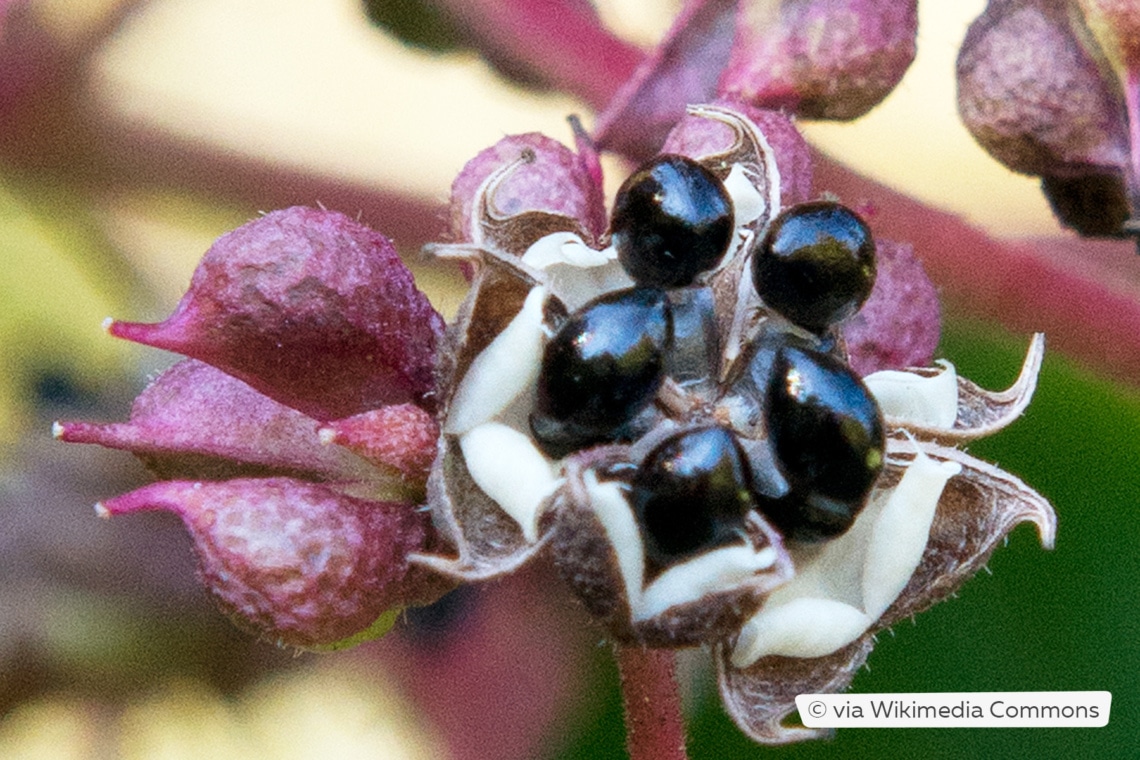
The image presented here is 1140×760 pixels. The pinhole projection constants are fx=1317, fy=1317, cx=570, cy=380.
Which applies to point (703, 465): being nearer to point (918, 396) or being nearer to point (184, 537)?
point (918, 396)

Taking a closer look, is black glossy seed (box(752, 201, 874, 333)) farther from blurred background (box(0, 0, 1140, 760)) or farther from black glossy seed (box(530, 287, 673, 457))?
blurred background (box(0, 0, 1140, 760))

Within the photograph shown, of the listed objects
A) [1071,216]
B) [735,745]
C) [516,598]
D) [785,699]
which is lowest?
[516,598]

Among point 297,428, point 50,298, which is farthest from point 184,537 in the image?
point 297,428

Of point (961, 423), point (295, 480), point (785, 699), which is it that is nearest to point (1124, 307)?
point (961, 423)

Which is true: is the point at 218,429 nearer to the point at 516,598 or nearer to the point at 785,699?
the point at 785,699

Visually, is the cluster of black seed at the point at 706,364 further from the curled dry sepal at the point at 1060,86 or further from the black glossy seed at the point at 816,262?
the curled dry sepal at the point at 1060,86

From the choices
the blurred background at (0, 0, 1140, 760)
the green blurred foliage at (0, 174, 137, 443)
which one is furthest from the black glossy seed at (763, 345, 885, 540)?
the green blurred foliage at (0, 174, 137, 443)

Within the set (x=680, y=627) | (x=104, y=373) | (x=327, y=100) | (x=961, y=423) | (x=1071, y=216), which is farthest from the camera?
(x=327, y=100)
